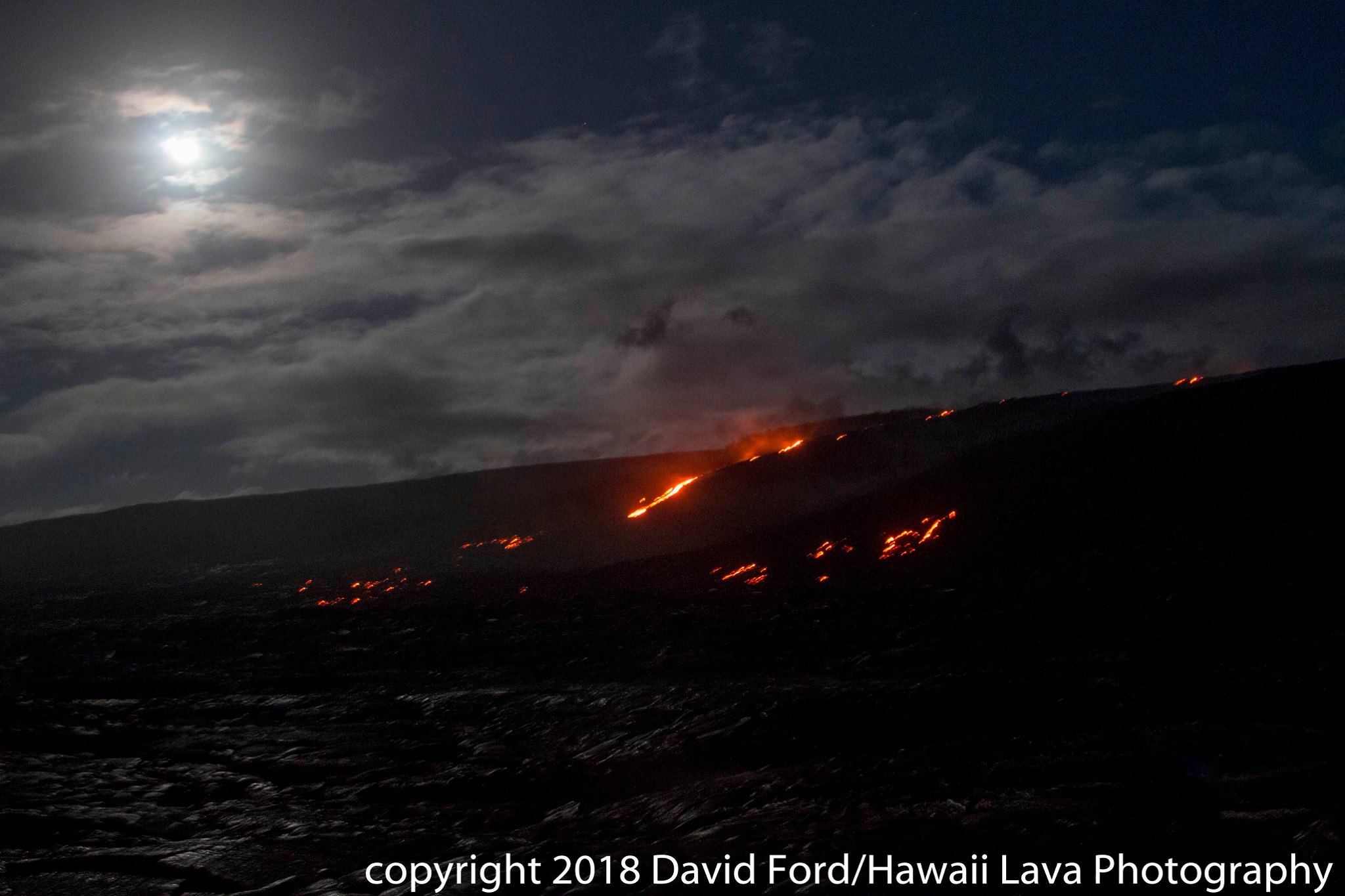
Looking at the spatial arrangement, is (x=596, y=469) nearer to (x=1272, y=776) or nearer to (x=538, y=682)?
(x=538, y=682)

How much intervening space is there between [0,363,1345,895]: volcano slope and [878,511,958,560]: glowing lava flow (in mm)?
149

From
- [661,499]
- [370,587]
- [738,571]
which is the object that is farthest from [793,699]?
[661,499]

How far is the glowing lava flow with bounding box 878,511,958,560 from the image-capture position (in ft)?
68.8

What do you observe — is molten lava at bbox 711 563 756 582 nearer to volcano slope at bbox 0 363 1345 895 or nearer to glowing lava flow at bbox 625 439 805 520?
volcano slope at bbox 0 363 1345 895

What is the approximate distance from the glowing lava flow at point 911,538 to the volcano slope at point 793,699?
0.49 ft

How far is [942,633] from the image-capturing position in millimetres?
Answer: 14219

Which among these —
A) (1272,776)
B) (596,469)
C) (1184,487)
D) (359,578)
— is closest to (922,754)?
(1272,776)

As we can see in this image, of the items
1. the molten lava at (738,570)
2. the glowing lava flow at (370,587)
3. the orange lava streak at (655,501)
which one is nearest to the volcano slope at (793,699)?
the molten lava at (738,570)

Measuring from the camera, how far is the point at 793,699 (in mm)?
11227

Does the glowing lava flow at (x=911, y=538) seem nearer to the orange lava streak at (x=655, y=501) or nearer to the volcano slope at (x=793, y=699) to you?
the volcano slope at (x=793, y=699)

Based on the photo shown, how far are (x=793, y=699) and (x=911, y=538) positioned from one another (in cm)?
1109

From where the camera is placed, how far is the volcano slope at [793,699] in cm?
774

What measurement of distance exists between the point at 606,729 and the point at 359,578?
20.4 metres

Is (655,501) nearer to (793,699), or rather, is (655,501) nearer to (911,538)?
(911,538)
